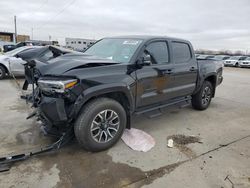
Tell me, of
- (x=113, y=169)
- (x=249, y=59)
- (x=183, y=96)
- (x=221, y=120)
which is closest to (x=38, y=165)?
(x=113, y=169)

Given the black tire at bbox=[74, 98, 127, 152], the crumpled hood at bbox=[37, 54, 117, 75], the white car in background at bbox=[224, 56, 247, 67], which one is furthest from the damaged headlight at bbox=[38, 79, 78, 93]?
the white car in background at bbox=[224, 56, 247, 67]

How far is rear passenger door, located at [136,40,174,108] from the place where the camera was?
3.50 m

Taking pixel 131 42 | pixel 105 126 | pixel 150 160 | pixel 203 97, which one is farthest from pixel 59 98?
pixel 203 97

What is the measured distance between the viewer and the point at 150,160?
117 inches

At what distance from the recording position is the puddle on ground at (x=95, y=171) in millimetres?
2492

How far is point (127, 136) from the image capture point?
12.2ft

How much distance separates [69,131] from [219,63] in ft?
15.2

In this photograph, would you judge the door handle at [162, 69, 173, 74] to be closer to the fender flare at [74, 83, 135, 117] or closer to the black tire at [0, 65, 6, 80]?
the fender flare at [74, 83, 135, 117]

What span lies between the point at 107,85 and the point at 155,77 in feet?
3.60

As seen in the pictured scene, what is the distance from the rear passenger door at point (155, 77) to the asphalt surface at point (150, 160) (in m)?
0.69

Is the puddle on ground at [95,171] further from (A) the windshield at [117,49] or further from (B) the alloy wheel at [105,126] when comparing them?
(A) the windshield at [117,49]

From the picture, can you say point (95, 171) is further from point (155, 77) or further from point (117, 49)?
point (117, 49)

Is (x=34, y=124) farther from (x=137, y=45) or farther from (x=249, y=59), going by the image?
(x=249, y=59)

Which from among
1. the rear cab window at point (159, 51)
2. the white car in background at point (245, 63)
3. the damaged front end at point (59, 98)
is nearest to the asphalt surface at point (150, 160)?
the damaged front end at point (59, 98)
